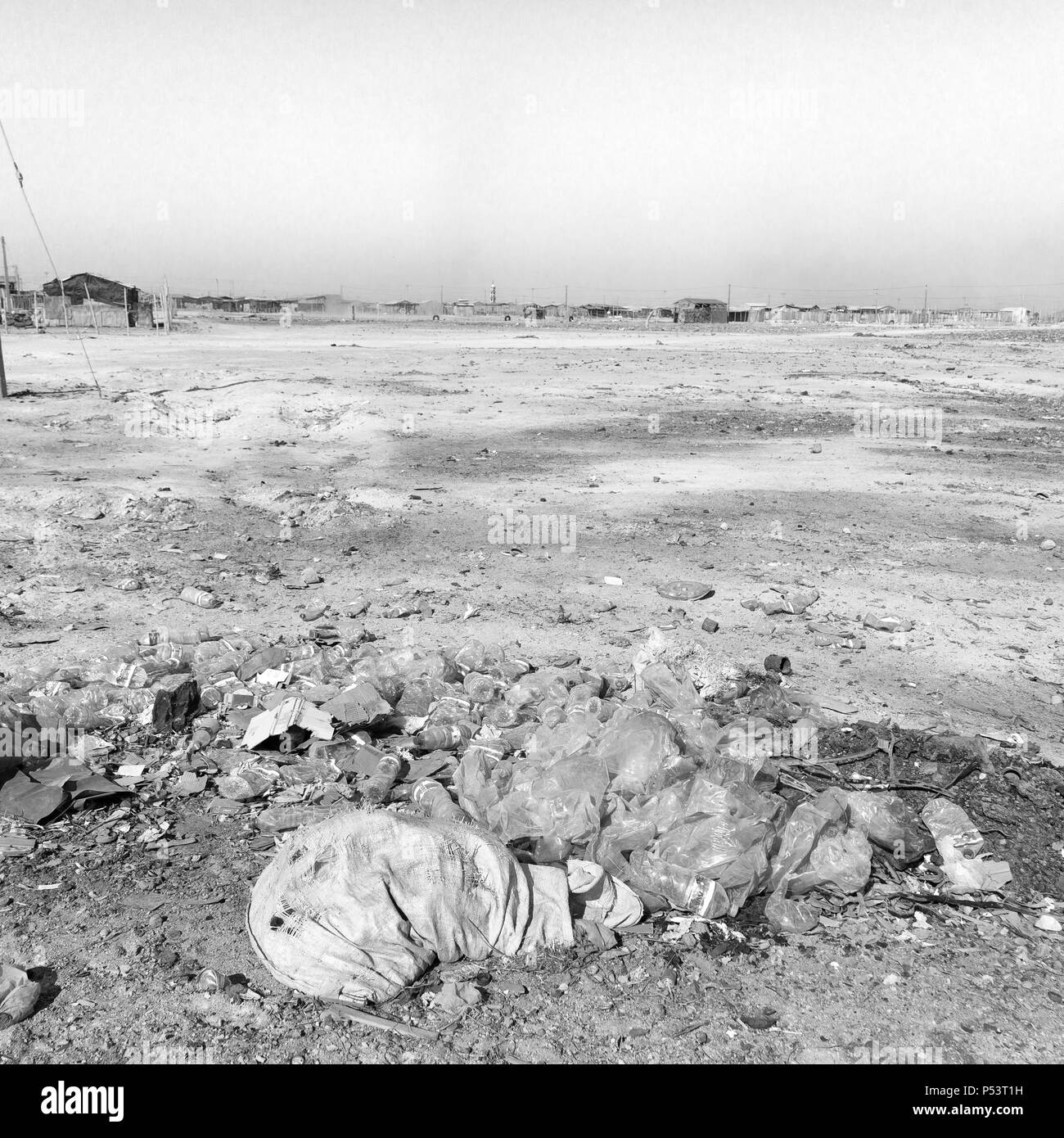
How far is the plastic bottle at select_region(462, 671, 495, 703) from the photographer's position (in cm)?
485

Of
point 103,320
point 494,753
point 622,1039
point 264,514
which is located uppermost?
point 103,320

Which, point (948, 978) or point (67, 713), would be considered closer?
point (948, 978)

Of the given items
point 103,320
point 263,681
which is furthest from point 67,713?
point 103,320

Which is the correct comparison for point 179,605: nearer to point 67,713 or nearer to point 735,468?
point 67,713

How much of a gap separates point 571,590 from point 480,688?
6.67ft

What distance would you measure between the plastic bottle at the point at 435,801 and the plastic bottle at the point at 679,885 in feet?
2.33

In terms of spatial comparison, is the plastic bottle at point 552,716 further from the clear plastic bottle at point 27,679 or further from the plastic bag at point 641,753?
the clear plastic bottle at point 27,679

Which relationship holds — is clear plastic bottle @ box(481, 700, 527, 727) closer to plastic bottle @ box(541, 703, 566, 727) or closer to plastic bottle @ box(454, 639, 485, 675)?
plastic bottle @ box(541, 703, 566, 727)

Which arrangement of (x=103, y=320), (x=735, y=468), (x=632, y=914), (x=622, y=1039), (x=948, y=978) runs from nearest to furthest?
(x=622, y=1039) → (x=948, y=978) → (x=632, y=914) → (x=735, y=468) → (x=103, y=320)

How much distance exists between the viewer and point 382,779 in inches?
156

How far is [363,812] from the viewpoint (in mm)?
3094

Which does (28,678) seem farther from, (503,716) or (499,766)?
(499,766)

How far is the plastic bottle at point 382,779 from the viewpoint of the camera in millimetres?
3887

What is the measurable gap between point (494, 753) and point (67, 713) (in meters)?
2.21
